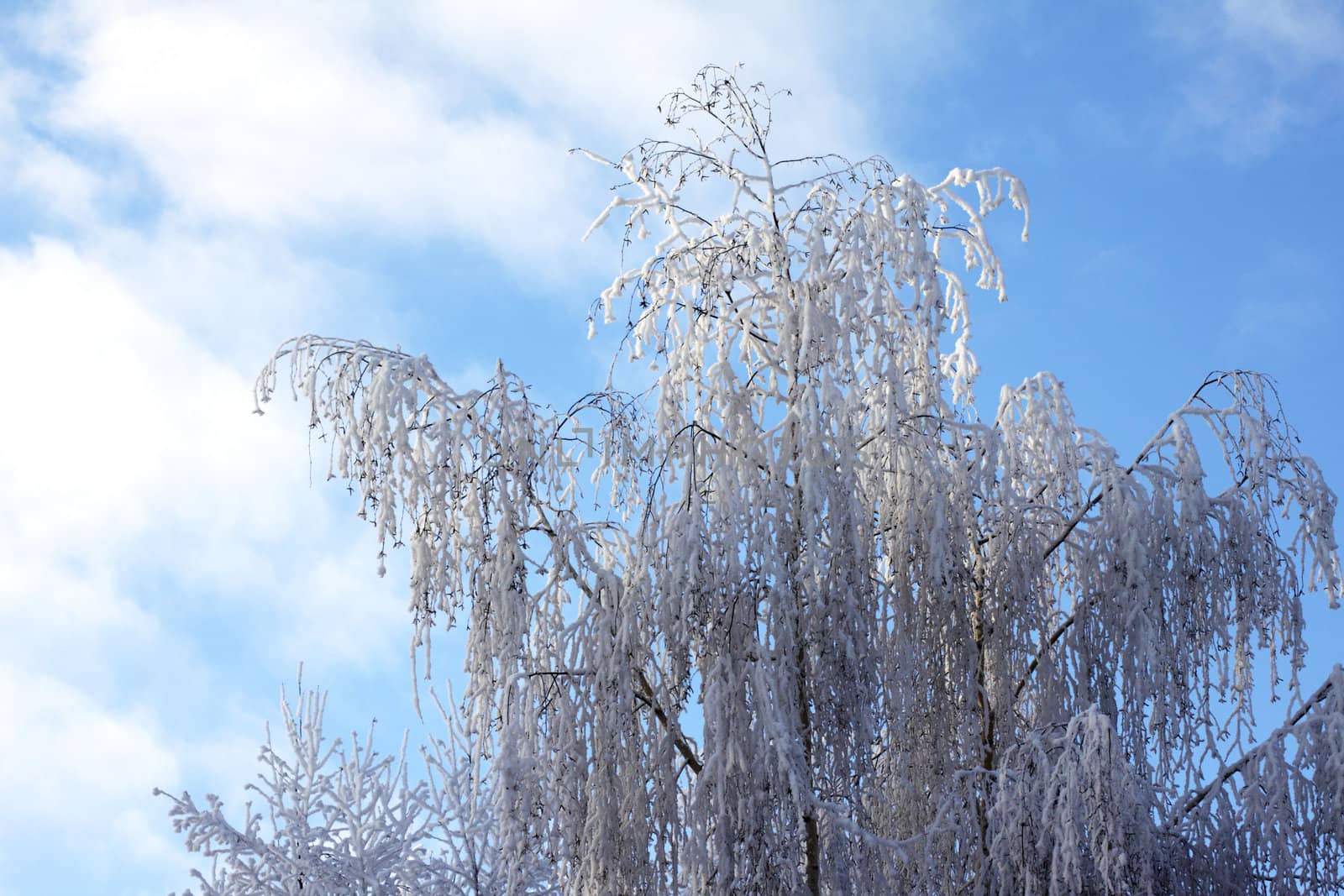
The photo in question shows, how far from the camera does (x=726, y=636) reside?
5.47 m

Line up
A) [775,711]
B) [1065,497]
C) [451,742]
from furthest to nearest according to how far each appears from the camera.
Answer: [451,742], [1065,497], [775,711]

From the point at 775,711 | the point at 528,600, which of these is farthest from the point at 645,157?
the point at 775,711

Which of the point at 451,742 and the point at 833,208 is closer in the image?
the point at 833,208

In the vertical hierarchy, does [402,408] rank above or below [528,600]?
above

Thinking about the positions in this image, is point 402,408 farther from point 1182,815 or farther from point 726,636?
point 1182,815

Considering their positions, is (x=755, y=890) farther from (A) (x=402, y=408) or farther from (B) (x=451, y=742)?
(B) (x=451, y=742)

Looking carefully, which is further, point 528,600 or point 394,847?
point 394,847

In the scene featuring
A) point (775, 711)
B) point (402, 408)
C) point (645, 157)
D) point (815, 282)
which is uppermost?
point (645, 157)

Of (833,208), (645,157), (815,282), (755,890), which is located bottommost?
(755,890)

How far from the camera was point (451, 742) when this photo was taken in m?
8.77

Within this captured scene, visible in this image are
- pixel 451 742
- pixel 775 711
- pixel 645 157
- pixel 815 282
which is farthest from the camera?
pixel 451 742

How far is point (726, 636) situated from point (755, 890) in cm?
98

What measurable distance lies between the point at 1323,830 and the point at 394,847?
16.0 feet

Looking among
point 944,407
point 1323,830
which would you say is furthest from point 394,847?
point 1323,830
